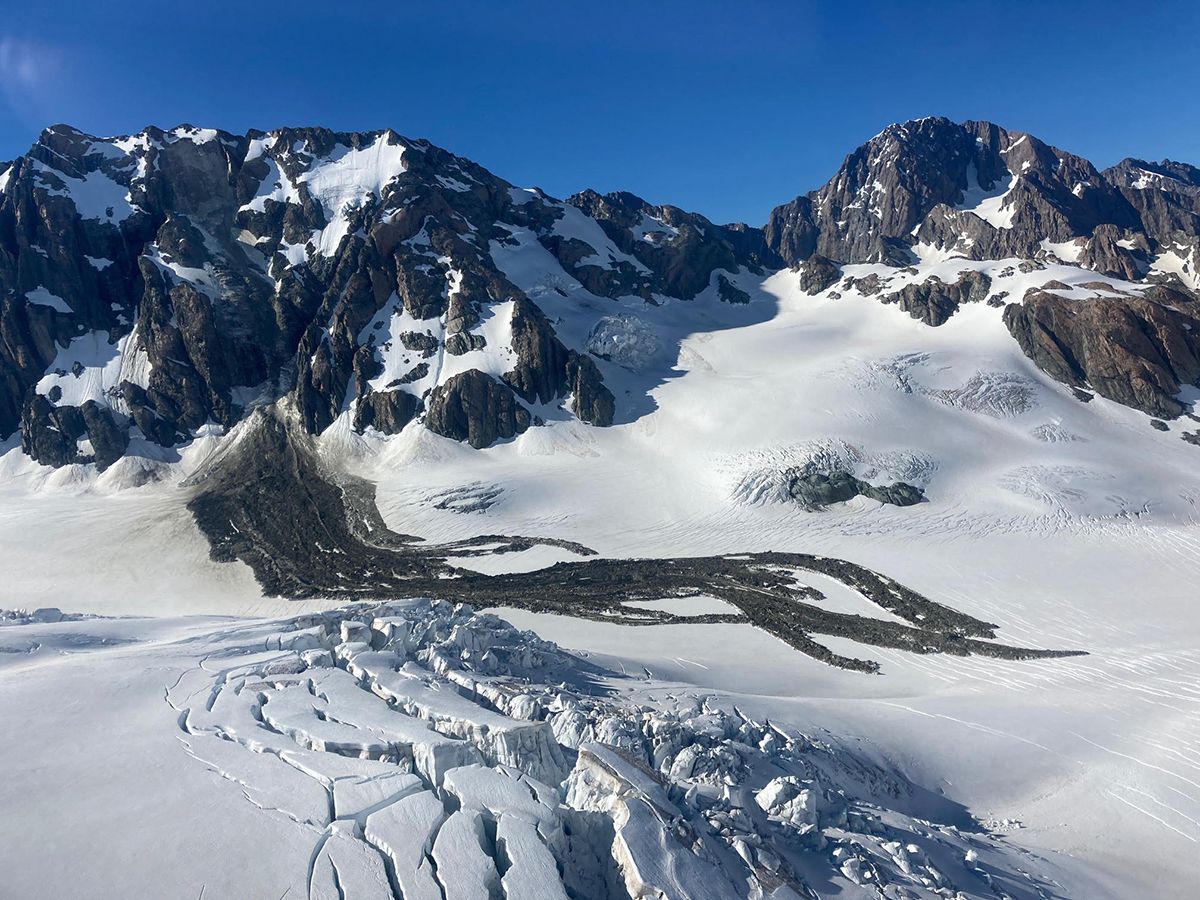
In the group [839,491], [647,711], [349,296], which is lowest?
[647,711]

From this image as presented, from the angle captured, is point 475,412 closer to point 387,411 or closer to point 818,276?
point 387,411

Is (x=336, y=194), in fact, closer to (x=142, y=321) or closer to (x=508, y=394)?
(x=142, y=321)

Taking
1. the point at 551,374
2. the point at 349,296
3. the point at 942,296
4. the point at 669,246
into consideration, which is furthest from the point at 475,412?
the point at 942,296

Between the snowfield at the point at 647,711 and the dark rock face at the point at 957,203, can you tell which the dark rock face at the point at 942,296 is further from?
the dark rock face at the point at 957,203

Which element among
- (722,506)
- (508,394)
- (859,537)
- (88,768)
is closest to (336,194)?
(508,394)

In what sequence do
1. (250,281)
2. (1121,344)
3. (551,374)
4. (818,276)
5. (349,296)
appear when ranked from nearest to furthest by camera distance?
(1121,344), (551,374), (349,296), (250,281), (818,276)

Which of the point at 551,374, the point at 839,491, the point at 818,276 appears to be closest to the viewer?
the point at 839,491

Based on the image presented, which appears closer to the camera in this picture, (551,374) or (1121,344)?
(1121,344)

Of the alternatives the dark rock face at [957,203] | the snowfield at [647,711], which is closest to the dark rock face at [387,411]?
→ the snowfield at [647,711]
